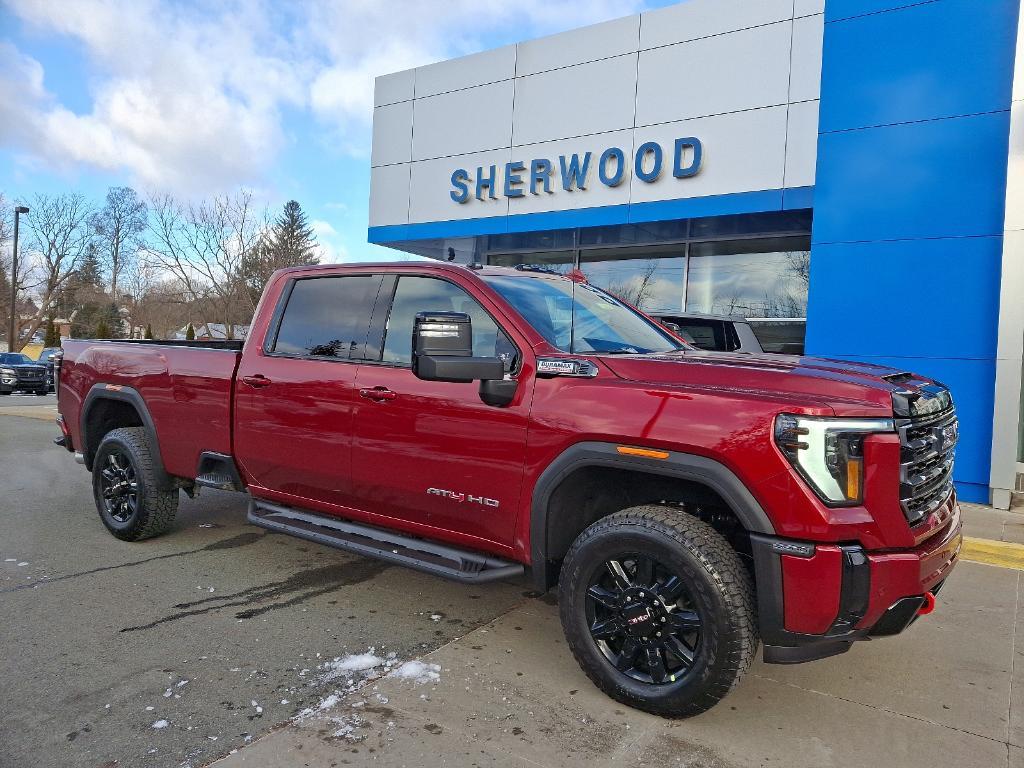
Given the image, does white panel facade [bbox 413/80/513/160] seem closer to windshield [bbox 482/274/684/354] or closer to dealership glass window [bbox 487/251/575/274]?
dealership glass window [bbox 487/251/575/274]

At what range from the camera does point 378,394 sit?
154 inches

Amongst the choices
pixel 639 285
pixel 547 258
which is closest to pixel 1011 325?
pixel 639 285

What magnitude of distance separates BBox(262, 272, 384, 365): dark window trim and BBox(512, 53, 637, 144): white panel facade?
867 centimetres

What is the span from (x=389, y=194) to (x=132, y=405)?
10.5 meters

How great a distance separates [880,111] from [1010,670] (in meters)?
7.35

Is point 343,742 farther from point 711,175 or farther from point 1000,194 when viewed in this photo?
point 711,175

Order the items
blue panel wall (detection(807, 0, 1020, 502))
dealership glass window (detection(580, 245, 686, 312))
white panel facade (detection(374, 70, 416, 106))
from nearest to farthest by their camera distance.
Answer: blue panel wall (detection(807, 0, 1020, 502)) < dealership glass window (detection(580, 245, 686, 312)) < white panel facade (detection(374, 70, 416, 106))

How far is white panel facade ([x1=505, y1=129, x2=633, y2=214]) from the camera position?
1213cm

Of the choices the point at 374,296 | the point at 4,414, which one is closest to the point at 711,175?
the point at 374,296

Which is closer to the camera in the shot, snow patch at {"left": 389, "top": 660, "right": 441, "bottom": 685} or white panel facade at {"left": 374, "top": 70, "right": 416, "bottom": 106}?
snow patch at {"left": 389, "top": 660, "right": 441, "bottom": 685}

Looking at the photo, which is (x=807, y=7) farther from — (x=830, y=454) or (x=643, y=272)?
→ (x=830, y=454)

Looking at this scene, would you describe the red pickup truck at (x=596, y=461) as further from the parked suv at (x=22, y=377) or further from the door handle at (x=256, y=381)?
the parked suv at (x=22, y=377)

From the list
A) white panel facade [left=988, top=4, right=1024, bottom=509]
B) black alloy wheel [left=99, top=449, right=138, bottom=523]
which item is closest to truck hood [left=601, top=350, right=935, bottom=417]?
black alloy wheel [left=99, top=449, right=138, bottom=523]

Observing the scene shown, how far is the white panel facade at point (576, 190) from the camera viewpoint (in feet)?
39.8
